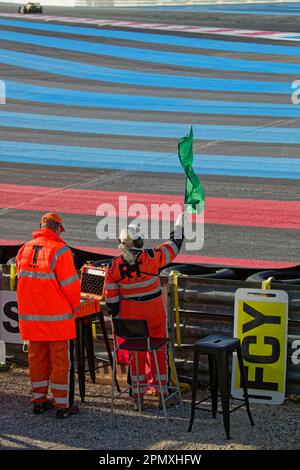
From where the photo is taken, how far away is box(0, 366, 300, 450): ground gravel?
28.5 feet

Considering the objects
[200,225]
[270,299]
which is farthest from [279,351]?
[200,225]

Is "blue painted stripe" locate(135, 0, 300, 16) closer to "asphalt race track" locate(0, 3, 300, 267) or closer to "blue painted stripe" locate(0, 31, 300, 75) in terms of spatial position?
"asphalt race track" locate(0, 3, 300, 267)

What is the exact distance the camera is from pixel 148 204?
1788 cm

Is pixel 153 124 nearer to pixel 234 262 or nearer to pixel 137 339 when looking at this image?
pixel 234 262

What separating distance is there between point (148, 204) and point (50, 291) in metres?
8.54

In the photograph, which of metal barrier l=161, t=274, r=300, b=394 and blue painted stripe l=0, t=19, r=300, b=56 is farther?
blue painted stripe l=0, t=19, r=300, b=56

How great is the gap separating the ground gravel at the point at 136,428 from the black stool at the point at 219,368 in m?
0.14

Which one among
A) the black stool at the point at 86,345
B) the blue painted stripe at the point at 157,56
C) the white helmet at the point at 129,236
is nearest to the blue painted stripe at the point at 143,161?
the black stool at the point at 86,345

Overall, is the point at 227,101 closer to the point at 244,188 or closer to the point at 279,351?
the point at 244,188

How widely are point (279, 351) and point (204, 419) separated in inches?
38.8

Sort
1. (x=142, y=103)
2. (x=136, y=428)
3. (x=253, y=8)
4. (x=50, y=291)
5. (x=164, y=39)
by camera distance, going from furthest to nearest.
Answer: (x=253, y=8)
(x=164, y=39)
(x=142, y=103)
(x=50, y=291)
(x=136, y=428)

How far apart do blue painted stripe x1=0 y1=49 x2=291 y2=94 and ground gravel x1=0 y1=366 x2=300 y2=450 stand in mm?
21196

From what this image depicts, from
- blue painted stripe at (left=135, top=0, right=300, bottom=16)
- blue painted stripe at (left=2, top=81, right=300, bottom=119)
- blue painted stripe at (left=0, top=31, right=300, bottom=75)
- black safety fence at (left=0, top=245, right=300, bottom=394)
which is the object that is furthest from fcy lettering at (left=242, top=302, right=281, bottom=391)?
blue painted stripe at (left=135, top=0, right=300, bottom=16)

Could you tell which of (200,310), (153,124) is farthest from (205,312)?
(153,124)
